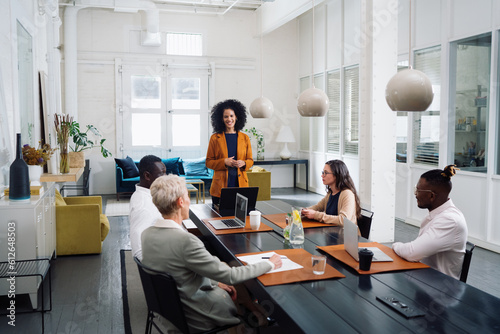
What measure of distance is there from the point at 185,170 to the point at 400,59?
190 inches

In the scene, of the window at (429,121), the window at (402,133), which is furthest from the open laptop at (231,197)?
the window at (402,133)

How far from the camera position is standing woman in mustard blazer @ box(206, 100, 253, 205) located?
4.76m

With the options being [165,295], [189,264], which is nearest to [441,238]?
[189,264]

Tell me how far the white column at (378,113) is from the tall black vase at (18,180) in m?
3.70

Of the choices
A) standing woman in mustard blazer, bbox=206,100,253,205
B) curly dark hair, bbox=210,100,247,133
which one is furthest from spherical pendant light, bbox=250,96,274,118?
curly dark hair, bbox=210,100,247,133

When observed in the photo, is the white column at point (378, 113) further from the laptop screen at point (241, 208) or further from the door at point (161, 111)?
the door at point (161, 111)

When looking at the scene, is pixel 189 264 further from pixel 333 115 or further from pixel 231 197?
pixel 333 115

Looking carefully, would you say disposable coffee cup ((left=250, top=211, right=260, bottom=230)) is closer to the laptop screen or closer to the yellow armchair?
the laptop screen

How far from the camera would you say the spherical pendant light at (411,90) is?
240cm

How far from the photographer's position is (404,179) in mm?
7109

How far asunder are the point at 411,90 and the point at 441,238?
0.84m

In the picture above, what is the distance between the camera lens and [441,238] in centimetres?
259

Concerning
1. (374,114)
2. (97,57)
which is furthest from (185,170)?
(374,114)

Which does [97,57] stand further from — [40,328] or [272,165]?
[40,328]
